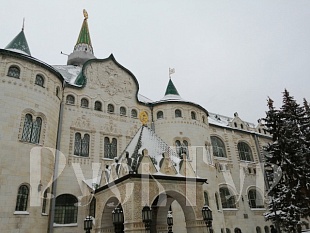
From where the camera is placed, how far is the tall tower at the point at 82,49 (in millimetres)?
32844

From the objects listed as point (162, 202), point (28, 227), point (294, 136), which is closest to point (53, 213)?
point (28, 227)

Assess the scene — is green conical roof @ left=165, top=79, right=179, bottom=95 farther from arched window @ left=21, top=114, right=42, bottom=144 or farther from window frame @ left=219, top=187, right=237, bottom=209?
arched window @ left=21, top=114, right=42, bottom=144

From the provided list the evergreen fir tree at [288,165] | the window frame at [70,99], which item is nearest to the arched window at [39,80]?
the window frame at [70,99]

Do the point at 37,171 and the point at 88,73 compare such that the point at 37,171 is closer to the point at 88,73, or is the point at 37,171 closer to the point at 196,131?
the point at 88,73

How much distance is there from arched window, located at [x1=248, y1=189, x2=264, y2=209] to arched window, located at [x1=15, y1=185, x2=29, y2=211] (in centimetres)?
2204

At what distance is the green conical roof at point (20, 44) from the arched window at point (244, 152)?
23933 mm

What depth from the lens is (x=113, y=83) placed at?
23766mm

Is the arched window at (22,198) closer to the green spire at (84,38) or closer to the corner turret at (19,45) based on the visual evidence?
the corner turret at (19,45)

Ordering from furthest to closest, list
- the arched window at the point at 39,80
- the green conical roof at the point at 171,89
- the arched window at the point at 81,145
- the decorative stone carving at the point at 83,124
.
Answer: the green conical roof at the point at 171,89 < the decorative stone carving at the point at 83,124 < the arched window at the point at 81,145 < the arched window at the point at 39,80

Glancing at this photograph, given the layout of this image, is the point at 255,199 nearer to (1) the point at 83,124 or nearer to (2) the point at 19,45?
(1) the point at 83,124

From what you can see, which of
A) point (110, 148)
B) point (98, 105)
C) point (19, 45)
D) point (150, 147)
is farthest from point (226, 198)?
point (19, 45)

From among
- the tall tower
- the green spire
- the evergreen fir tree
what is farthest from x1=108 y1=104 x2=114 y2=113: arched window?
the green spire

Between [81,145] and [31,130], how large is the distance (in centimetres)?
396

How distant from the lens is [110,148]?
21.5 meters
